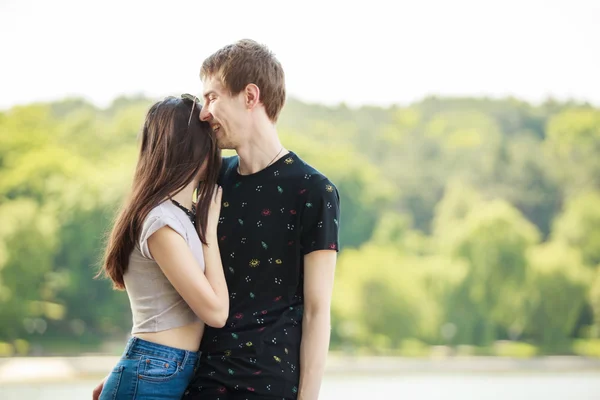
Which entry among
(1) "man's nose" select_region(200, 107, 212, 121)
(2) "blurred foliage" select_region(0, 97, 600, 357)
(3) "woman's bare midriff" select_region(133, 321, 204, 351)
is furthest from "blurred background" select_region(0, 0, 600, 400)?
(1) "man's nose" select_region(200, 107, 212, 121)

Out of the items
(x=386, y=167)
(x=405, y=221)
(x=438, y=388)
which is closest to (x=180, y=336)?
(x=438, y=388)

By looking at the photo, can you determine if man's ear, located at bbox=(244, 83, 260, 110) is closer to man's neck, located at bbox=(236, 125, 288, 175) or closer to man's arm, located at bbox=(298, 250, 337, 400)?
man's neck, located at bbox=(236, 125, 288, 175)

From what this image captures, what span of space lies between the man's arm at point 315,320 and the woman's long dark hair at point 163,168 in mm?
249

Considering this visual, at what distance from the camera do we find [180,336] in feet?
5.33

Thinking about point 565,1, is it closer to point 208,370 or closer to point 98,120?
point 98,120

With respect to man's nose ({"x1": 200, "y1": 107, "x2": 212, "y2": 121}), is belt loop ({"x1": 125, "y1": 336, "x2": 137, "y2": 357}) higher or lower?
lower

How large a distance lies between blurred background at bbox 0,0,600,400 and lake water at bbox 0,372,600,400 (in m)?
0.09

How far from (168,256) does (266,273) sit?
0.23 m

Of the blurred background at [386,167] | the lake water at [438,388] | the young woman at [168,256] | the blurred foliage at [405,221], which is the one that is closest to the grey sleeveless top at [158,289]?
the young woman at [168,256]

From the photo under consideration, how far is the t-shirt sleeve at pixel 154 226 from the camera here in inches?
61.4

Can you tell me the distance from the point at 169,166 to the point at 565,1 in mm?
24095

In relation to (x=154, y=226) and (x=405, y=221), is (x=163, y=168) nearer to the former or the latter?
(x=154, y=226)

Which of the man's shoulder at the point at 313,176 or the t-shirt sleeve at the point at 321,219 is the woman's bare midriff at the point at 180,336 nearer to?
the t-shirt sleeve at the point at 321,219

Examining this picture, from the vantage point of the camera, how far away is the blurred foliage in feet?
63.4
